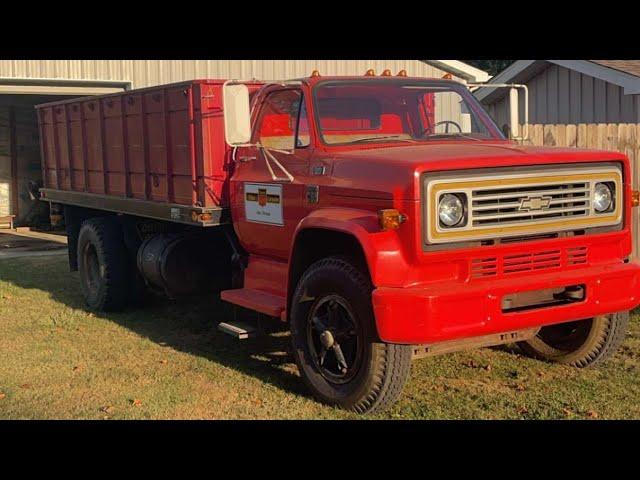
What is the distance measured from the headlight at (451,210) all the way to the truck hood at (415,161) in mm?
199

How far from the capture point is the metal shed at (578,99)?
32.5 feet

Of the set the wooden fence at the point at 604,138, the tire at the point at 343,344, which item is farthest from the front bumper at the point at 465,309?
the wooden fence at the point at 604,138

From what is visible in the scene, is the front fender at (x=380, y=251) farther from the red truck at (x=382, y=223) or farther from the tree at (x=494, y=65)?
the tree at (x=494, y=65)

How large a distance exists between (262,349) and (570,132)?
4.58 meters

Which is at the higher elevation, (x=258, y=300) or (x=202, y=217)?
(x=202, y=217)

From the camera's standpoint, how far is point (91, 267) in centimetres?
1045

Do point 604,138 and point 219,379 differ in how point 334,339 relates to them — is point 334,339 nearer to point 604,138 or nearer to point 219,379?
point 219,379

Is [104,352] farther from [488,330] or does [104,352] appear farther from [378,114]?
[488,330]

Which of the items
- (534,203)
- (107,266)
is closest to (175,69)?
(107,266)

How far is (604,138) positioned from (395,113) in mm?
3736

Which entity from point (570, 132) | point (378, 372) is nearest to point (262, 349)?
point (378, 372)

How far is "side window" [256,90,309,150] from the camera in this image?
6812 mm

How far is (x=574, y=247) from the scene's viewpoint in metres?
6.05

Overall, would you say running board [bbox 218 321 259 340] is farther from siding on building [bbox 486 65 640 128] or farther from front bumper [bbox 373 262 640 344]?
siding on building [bbox 486 65 640 128]
